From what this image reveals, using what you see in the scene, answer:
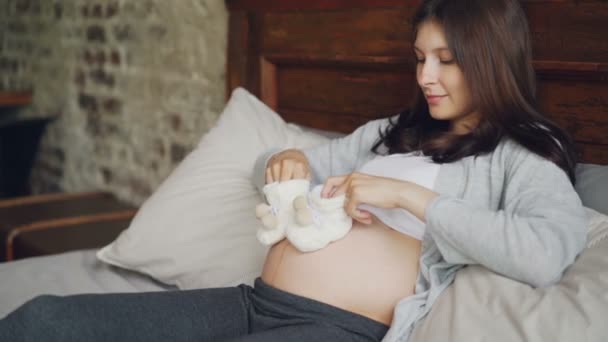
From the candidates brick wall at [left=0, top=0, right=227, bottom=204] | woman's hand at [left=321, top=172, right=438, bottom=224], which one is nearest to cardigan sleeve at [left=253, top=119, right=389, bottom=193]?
woman's hand at [left=321, top=172, right=438, bottom=224]

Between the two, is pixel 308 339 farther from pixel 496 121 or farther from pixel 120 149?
pixel 120 149

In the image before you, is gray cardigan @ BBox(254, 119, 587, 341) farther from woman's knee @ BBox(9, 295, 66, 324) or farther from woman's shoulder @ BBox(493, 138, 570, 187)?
woman's knee @ BBox(9, 295, 66, 324)

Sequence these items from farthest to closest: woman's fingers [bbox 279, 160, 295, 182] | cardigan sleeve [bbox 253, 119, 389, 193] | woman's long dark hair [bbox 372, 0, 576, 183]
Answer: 1. cardigan sleeve [bbox 253, 119, 389, 193]
2. woman's fingers [bbox 279, 160, 295, 182]
3. woman's long dark hair [bbox 372, 0, 576, 183]

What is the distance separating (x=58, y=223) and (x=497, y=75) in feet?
6.77

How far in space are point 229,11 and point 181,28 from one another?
35 centimetres


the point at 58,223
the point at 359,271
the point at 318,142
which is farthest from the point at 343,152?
the point at 58,223

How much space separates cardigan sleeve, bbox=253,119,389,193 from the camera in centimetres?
176

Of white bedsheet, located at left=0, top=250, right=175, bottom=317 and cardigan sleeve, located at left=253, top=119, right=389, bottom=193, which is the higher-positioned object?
cardigan sleeve, located at left=253, top=119, right=389, bottom=193

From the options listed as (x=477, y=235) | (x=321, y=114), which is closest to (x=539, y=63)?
(x=477, y=235)

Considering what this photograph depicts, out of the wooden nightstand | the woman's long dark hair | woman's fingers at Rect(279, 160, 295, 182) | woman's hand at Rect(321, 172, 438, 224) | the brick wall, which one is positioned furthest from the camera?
the brick wall

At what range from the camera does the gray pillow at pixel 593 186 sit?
140 cm

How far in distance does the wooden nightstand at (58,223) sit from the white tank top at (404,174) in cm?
146

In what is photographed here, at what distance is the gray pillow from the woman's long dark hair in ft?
0.16

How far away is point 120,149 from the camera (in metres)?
3.34
